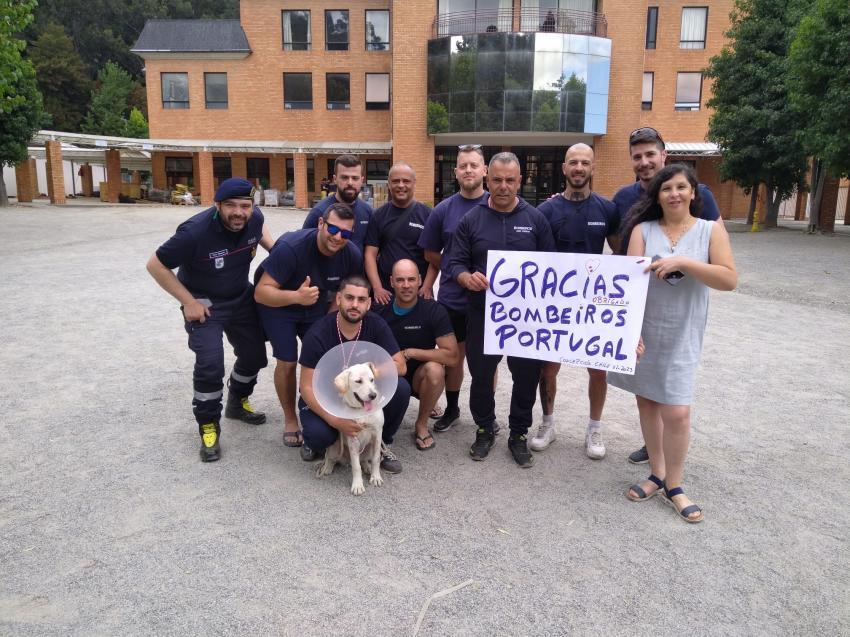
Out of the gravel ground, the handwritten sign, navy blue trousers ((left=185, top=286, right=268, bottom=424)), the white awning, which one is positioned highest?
the white awning

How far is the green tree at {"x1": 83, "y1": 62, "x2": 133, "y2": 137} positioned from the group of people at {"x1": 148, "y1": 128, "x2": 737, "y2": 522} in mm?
54423

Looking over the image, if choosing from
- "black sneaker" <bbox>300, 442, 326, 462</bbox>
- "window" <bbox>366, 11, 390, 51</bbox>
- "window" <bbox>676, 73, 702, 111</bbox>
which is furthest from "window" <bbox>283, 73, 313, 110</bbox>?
"black sneaker" <bbox>300, 442, 326, 462</bbox>

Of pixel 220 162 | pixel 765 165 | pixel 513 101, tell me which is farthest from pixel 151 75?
pixel 765 165

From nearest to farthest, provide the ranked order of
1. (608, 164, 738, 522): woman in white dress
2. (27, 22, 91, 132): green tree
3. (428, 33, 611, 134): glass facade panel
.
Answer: (608, 164, 738, 522): woman in white dress → (428, 33, 611, 134): glass facade panel → (27, 22, 91, 132): green tree

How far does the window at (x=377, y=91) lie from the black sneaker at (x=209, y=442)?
33674mm

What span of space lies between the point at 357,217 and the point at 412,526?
9.62ft

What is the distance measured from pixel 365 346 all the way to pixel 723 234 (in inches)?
94.4

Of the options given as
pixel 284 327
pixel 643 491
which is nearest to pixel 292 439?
pixel 284 327

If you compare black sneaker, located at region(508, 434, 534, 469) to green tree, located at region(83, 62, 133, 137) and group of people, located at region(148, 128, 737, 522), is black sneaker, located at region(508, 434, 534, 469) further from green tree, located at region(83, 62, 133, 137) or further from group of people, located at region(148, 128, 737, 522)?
green tree, located at region(83, 62, 133, 137)

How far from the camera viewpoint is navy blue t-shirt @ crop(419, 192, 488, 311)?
4.90m

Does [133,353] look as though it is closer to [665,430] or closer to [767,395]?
[665,430]

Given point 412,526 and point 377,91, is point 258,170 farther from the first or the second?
point 412,526

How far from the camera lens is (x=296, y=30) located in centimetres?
3500

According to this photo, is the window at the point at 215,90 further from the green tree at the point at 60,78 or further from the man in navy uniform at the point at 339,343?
the man in navy uniform at the point at 339,343
